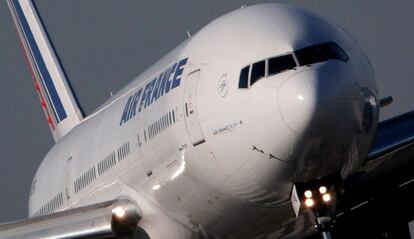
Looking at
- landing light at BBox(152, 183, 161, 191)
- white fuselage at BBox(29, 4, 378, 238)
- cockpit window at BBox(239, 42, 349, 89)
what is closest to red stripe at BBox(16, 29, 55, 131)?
white fuselage at BBox(29, 4, 378, 238)

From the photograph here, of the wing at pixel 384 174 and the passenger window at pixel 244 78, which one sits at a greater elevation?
the passenger window at pixel 244 78

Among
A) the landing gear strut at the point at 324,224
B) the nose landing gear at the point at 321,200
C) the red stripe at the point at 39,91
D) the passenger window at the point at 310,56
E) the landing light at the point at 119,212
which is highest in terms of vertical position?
the red stripe at the point at 39,91

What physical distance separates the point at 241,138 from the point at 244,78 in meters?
0.94

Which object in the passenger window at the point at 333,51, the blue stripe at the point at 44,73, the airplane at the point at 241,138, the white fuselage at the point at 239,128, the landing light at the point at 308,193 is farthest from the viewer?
the blue stripe at the point at 44,73

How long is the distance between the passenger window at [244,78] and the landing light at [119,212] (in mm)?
5786

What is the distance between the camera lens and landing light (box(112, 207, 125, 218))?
29.4 meters

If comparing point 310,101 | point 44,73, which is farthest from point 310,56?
point 44,73

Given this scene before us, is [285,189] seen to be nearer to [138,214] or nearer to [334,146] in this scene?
[334,146]

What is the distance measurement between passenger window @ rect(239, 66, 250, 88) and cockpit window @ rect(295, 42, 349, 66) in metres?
0.89

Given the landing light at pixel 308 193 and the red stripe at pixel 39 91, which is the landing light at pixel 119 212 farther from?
the red stripe at pixel 39 91

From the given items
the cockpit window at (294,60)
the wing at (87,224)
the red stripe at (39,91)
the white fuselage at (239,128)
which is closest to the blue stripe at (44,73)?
the red stripe at (39,91)

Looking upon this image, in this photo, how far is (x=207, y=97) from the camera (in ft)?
83.8

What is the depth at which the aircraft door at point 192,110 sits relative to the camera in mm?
25953

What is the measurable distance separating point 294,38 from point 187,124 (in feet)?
9.21
